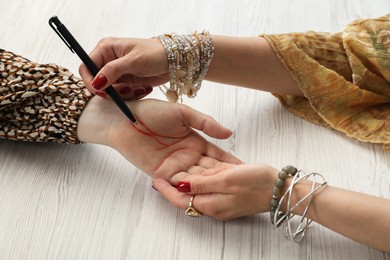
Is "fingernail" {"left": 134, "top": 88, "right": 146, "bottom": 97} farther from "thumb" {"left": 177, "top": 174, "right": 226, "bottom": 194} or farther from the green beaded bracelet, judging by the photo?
the green beaded bracelet

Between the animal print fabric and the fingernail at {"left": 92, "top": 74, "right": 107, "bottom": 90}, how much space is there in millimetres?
384

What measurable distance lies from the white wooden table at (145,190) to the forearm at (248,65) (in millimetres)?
85

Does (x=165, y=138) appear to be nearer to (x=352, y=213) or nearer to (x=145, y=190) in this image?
(x=145, y=190)

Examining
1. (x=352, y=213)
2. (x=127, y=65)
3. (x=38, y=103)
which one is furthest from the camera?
(x=38, y=103)

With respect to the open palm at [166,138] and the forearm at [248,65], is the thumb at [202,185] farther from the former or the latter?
the forearm at [248,65]

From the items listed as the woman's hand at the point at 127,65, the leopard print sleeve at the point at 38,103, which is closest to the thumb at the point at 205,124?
the woman's hand at the point at 127,65

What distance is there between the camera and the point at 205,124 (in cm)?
97

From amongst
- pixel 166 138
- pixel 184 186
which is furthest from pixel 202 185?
pixel 166 138

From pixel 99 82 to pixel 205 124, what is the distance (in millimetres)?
212

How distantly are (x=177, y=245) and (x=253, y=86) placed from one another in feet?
1.36

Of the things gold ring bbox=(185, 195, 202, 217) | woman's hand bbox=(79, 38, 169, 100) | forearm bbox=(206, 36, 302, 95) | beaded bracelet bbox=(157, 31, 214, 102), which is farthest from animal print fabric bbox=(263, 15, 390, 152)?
gold ring bbox=(185, 195, 202, 217)

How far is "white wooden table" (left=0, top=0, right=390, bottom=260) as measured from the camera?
Answer: 2.93 ft

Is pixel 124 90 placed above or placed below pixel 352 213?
above

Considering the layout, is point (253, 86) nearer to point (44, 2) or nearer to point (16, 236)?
point (16, 236)
